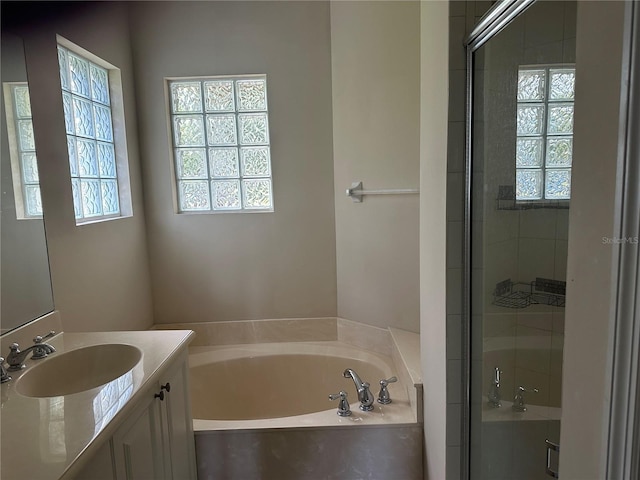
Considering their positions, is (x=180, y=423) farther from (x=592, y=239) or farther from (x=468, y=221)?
(x=592, y=239)

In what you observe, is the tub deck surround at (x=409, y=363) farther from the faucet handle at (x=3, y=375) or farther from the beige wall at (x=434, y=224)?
the faucet handle at (x=3, y=375)

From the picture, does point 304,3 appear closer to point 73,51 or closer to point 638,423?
point 73,51

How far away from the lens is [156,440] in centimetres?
141

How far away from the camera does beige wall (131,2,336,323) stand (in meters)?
2.70

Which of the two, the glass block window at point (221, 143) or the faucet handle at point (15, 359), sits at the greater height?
the glass block window at point (221, 143)

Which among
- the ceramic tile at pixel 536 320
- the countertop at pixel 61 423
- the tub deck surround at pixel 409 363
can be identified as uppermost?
the ceramic tile at pixel 536 320

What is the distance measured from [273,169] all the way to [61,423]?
2070 mm

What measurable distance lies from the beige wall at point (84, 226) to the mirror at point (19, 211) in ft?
0.45

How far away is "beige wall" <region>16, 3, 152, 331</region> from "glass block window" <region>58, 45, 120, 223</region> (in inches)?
3.8

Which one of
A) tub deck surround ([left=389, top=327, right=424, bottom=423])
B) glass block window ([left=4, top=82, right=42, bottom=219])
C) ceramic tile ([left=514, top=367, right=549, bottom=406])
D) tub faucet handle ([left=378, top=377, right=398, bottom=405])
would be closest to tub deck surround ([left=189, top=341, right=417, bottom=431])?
tub deck surround ([left=389, top=327, right=424, bottom=423])

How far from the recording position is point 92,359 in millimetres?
1522

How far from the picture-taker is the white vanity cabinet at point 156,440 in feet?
3.62

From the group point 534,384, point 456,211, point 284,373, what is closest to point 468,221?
point 456,211

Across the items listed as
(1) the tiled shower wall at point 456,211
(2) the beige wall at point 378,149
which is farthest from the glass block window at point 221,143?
(1) the tiled shower wall at point 456,211
